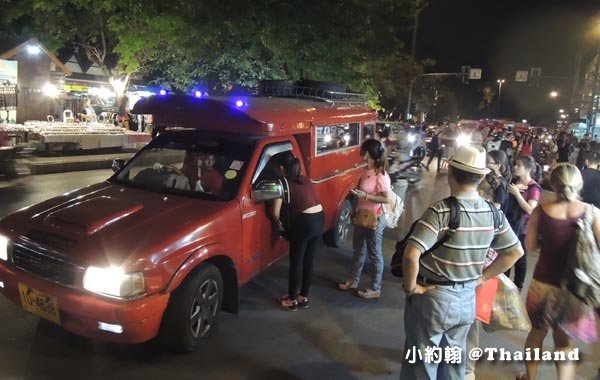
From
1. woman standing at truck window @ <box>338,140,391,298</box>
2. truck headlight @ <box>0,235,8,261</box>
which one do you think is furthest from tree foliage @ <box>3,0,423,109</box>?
truck headlight @ <box>0,235,8,261</box>

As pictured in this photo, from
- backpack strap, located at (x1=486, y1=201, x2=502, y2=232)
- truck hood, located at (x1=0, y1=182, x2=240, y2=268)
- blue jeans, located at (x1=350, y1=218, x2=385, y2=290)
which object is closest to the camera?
backpack strap, located at (x1=486, y1=201, x2=502, y2=232)

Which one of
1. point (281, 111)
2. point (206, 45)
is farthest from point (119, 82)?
point (281, 111)

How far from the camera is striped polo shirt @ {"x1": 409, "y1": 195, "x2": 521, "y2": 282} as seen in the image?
269 centimetres

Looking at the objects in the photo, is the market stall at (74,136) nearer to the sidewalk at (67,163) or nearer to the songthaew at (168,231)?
the sidewalk at (67,163)

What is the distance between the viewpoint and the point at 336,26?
1315 centimetres

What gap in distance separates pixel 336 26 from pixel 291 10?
156 centimetres

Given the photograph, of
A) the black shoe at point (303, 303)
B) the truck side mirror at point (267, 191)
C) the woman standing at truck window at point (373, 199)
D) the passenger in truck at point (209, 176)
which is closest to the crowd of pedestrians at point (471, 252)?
the black shoe at point (303, 303)

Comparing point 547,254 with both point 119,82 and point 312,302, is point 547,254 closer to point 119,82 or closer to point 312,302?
point 312,302

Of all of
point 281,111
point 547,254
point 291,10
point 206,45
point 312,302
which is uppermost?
point 291,10

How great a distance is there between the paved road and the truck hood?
0.92m

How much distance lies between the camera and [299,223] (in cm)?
479

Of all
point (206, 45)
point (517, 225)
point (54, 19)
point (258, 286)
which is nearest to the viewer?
point (517, 225)

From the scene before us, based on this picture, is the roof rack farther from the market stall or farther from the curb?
the market stall

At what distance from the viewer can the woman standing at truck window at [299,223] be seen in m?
4.74
